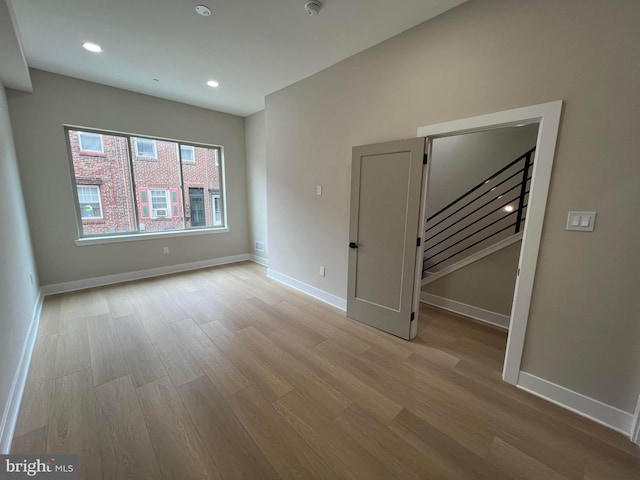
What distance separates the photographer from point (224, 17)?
86.3 inches

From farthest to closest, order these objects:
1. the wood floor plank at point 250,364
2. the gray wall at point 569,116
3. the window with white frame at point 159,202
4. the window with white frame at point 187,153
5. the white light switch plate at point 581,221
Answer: the window with white frame at point 187,153
the window with white frame at point 159,202
the wood floor plank at point 250,364
the white light switch plate at point 581,221
the gray wall at point 569,116

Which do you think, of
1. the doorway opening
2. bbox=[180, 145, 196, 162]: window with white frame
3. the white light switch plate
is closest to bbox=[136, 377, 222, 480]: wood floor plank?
the doorway opening

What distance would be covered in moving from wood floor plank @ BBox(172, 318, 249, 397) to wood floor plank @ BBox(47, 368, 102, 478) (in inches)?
27.8

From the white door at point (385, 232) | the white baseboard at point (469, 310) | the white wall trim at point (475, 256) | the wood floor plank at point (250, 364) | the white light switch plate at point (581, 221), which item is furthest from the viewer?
the white baseboard at point (469, 310)

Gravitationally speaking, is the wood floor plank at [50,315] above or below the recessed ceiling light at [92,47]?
below

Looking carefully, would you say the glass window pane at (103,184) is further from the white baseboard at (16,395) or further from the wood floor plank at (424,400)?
the wood floor plank at (424,400)

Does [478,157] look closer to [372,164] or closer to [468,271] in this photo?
[468,271]

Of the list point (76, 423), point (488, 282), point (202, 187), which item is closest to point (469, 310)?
point (488, 282)

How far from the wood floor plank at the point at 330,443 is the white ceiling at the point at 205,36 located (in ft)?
10.3

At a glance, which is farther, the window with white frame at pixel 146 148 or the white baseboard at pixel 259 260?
the white baseboard at pixel 259 260

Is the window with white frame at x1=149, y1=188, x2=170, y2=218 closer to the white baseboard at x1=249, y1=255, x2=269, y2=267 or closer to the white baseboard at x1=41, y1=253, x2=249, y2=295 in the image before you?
the white baseboard at x1=41, y1=253, x2=249, y2=295

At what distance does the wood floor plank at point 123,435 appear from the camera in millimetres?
1316

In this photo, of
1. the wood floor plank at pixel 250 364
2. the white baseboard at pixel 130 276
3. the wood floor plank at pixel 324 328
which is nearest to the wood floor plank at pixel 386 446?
the wood floor plank at pixel 250 364

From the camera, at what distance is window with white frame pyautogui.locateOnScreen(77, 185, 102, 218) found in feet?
12.2
